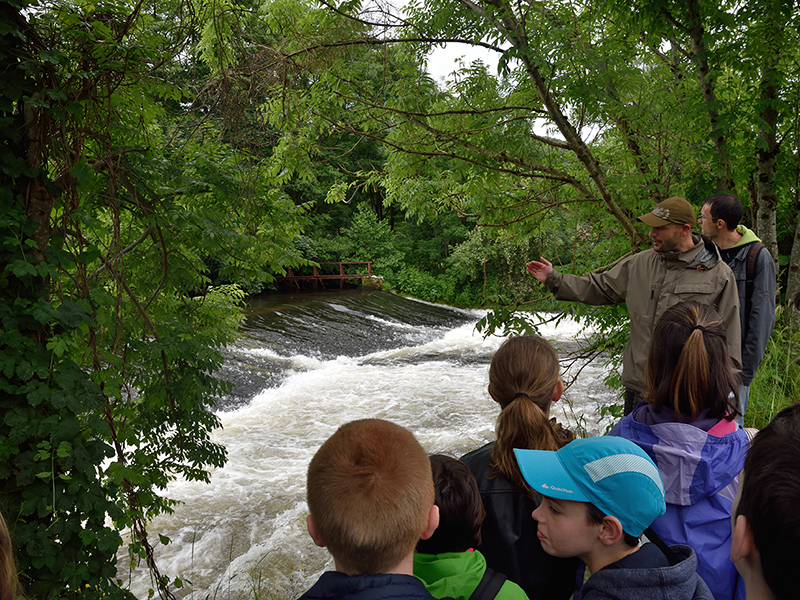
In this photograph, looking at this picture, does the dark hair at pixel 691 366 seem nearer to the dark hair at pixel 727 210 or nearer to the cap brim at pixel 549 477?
the cap brim at pixel 549 477

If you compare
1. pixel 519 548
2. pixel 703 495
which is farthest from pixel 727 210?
pixel 519 548

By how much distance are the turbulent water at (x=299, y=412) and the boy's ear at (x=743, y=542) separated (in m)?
3.49

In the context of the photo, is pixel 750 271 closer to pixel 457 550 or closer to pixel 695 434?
pixel 695 434

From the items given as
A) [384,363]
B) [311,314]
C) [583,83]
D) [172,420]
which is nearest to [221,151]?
[172,420]

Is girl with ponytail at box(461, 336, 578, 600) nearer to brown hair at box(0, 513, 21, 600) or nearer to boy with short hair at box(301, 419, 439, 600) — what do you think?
boy with short hair at box(301, 419, 439, 600)

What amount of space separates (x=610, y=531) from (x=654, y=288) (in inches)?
73.8

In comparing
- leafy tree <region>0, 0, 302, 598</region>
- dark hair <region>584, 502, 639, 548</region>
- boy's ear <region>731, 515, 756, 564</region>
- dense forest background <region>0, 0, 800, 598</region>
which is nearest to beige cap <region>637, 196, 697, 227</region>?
dense forest background <region>0, 0, 800, 598</region>

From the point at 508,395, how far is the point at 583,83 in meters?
2.60

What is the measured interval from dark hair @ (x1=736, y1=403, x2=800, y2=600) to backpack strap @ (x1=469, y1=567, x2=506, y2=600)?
Result: 627mm

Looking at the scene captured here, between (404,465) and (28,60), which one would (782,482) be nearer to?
(404,465)

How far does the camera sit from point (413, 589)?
1103mm

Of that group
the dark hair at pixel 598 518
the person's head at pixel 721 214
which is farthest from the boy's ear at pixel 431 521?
the person's head at pixel 721 214

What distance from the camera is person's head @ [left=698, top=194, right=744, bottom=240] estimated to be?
2.90 meters

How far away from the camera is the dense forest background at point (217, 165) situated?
214cm
